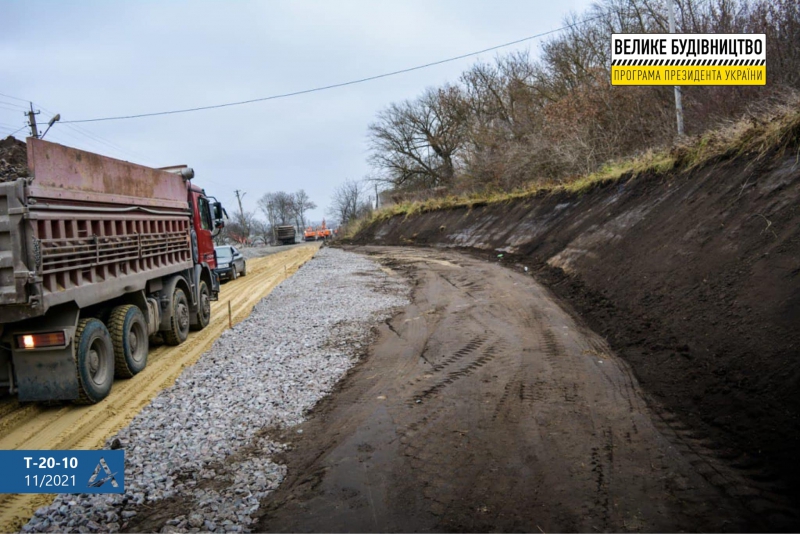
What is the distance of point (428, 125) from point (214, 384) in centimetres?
4253

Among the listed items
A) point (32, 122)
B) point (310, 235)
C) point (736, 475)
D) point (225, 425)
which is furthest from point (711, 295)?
point (310, 235)

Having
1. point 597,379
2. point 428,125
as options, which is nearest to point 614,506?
point 597,379

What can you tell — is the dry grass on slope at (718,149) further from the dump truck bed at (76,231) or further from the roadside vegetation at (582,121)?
the dump truck bed at (76,231)

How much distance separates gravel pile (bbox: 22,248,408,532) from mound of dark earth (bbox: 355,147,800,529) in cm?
375

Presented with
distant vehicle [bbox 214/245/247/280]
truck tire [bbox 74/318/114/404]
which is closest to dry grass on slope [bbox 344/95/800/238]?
truck tire [bbox 74/318/114/404]

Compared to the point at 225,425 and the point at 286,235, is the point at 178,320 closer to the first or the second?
the point at 225,425

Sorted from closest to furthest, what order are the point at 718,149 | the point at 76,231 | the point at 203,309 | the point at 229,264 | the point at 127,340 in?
the point at 76,231 < the point at 127,340 < the point at 203,309 < the point at 718,149 < the point at 229,264

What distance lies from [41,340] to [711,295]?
8254 millimetres

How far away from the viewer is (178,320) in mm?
9812

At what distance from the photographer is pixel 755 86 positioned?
13719mm

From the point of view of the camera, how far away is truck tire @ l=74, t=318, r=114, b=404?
6230mm

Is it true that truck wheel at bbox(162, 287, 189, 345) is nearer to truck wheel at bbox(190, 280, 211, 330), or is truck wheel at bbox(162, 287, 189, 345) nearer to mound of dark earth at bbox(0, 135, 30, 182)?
truck wheel at bbox(190, 280, 211, 330)

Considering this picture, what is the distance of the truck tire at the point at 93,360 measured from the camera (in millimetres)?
6230

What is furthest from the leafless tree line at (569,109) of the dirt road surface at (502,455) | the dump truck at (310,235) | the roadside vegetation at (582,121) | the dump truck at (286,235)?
the dump truck at (310,235)
